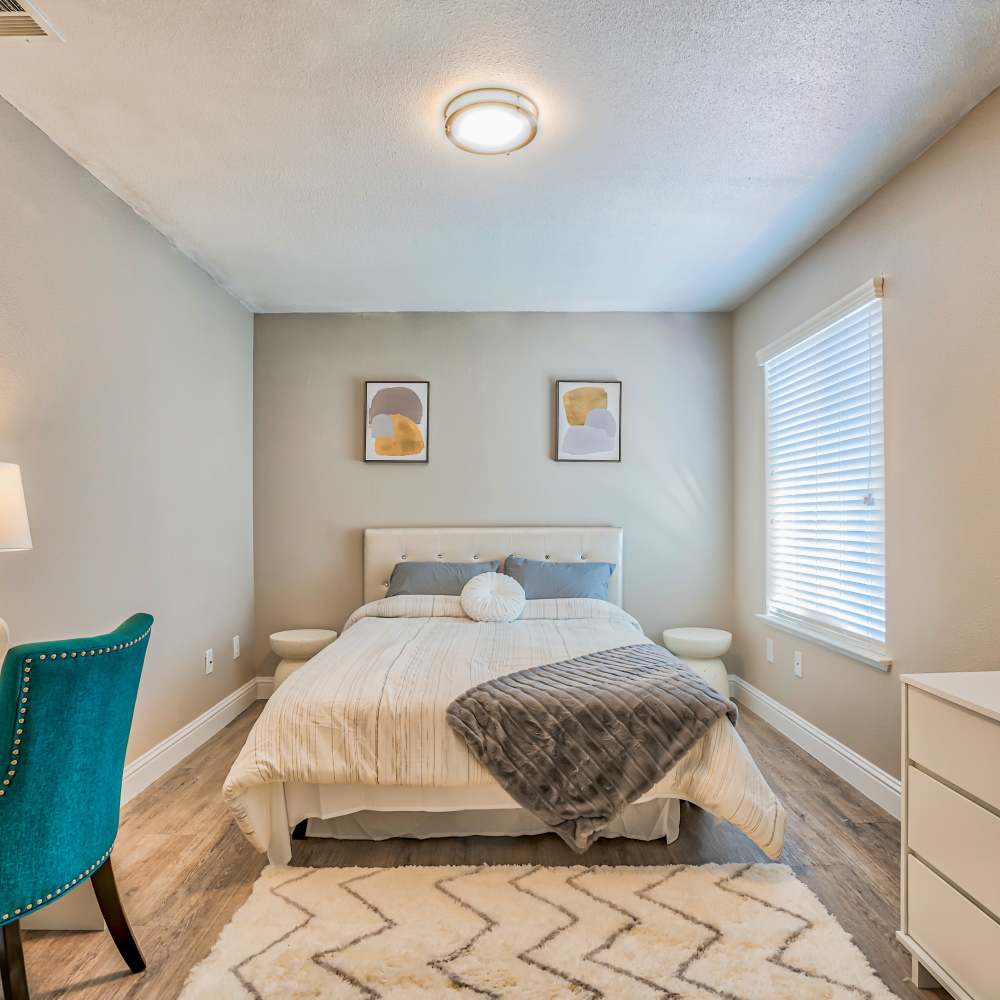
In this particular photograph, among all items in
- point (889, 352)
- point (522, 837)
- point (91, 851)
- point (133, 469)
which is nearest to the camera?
point (91, 851)

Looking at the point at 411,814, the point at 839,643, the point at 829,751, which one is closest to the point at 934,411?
the point at 839,643

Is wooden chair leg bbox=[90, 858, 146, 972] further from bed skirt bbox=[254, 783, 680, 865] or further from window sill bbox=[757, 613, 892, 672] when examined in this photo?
window sill bbox=[757, 613, 892, 672]

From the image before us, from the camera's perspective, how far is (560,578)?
165 inches

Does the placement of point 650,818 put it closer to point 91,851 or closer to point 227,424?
point 91,851

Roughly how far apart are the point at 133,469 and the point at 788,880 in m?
2.97

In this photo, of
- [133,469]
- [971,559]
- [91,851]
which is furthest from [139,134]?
[971,559]

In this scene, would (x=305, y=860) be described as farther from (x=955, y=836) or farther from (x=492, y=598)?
(x=955, y=836)

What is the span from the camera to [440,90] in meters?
2.22

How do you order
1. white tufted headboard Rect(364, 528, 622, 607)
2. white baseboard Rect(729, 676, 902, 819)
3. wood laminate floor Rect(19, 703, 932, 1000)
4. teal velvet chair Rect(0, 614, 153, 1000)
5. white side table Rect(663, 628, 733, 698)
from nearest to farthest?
teal velvet chair Rect(0, 614, 153, 1000) → wood laminate floor Rect(19, 703, 932, 1000) → white baseboard Rect(729, 676, 902, 819) → white side table Rect(663, 628, 733, 698) → white tufted headboard Rect(364, 528, 622, 607)

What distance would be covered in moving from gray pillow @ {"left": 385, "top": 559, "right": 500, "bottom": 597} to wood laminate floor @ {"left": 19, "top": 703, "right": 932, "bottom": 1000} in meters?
1.45

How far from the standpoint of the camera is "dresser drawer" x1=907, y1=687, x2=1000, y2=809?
1.55m

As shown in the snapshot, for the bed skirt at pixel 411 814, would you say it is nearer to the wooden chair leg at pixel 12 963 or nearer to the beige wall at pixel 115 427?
the wooden chair leg at pixel 12 963

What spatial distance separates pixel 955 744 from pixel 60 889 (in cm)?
210

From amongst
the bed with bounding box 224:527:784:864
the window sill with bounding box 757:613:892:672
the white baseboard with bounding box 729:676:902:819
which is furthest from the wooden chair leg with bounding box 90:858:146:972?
the window sill with bounding box 757:613:892:672
